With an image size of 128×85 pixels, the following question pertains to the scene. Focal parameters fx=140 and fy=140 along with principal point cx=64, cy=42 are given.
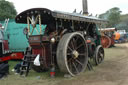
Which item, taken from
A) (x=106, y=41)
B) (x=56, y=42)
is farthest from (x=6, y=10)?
(x=56, y=42)

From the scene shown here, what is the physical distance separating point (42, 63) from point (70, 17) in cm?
196

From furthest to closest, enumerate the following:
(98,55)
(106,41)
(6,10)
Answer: (6,10), (106,41), (98,55)

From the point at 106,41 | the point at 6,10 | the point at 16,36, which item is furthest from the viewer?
the point at 6,10

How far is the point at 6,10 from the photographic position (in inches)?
739

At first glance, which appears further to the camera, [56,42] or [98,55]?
[98,55]

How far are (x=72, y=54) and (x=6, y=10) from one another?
54.2ft

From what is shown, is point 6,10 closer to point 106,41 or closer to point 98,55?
point 106,41

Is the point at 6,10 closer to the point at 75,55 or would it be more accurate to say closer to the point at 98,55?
the point at 98,55

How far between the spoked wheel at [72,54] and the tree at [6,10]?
1472cm

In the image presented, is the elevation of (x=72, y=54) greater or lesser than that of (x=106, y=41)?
greater

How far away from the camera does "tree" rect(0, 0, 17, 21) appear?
17.8 meters

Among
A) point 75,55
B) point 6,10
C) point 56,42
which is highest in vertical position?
point 6,10

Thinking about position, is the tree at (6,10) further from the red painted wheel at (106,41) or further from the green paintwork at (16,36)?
the red painted wheel at (106,41)

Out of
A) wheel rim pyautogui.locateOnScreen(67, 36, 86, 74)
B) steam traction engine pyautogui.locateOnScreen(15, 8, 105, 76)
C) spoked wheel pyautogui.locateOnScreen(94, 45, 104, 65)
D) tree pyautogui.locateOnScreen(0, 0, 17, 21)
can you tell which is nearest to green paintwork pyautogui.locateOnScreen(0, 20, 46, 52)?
steam traction engine pyautogui.locateOnScreen(15, 8, 105, 76)
